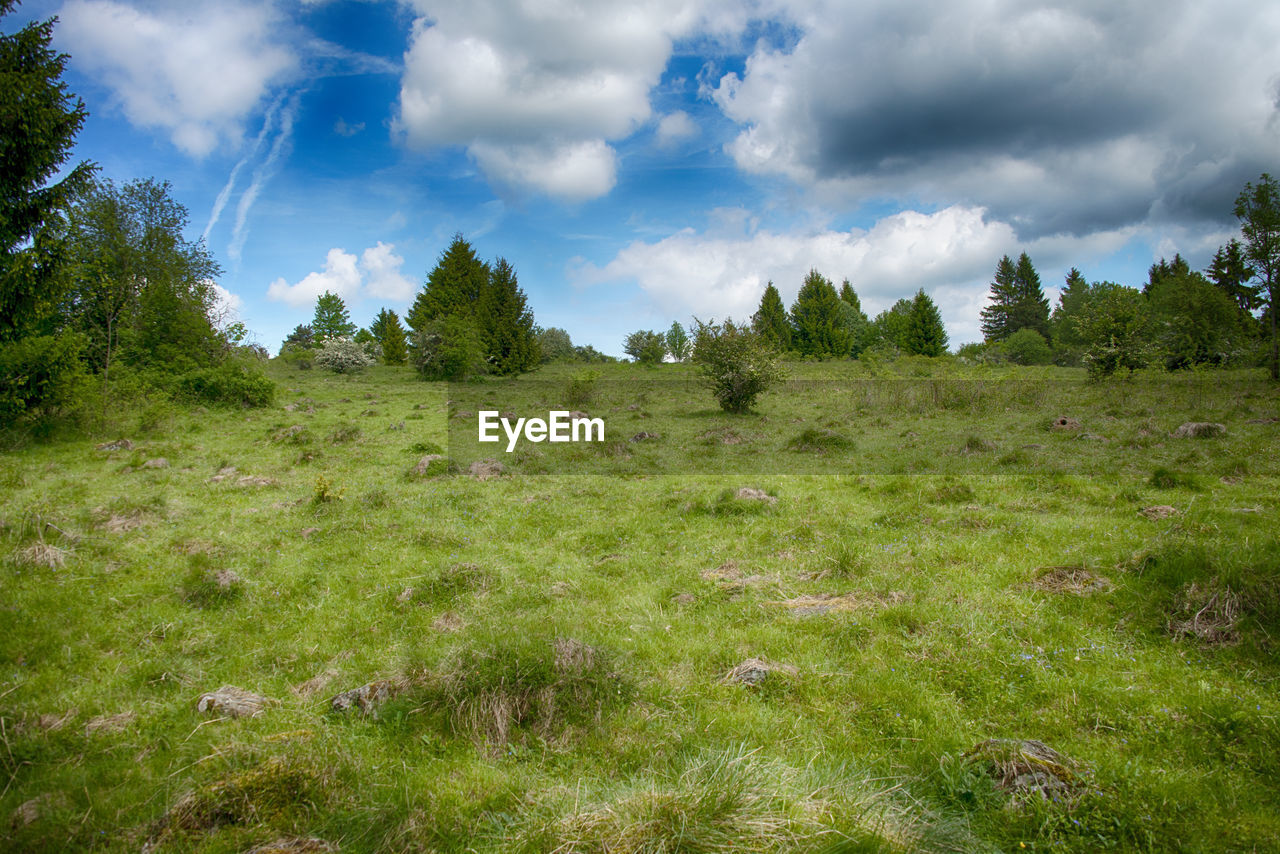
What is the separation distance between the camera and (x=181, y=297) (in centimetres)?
2917

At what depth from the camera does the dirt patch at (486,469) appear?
1518cm

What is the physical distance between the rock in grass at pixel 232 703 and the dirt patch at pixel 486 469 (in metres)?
9.72

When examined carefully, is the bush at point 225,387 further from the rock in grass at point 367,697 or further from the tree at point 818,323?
the tree at point 818,323

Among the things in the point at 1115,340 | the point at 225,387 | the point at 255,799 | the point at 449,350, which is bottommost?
the point at 255,799

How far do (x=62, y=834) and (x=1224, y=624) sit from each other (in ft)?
31.1

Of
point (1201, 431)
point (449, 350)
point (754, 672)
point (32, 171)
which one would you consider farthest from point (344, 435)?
point (1201, 431)

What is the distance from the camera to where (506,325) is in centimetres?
4675

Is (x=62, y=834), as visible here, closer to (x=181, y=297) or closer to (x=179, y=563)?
(x=179, y=563)

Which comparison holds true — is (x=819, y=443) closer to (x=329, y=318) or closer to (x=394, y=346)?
(x=394, y=346)

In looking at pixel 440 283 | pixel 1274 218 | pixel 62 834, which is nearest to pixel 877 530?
pixel 62 834

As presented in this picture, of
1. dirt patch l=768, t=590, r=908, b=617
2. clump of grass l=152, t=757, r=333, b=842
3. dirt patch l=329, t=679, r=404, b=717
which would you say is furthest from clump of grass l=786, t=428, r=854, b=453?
clump of grass l=152, t=757, r=333, b=842

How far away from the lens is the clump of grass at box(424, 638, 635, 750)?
475 cm

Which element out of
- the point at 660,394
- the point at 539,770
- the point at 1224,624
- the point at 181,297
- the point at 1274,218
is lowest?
the point at 539,770

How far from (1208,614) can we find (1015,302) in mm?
97224
